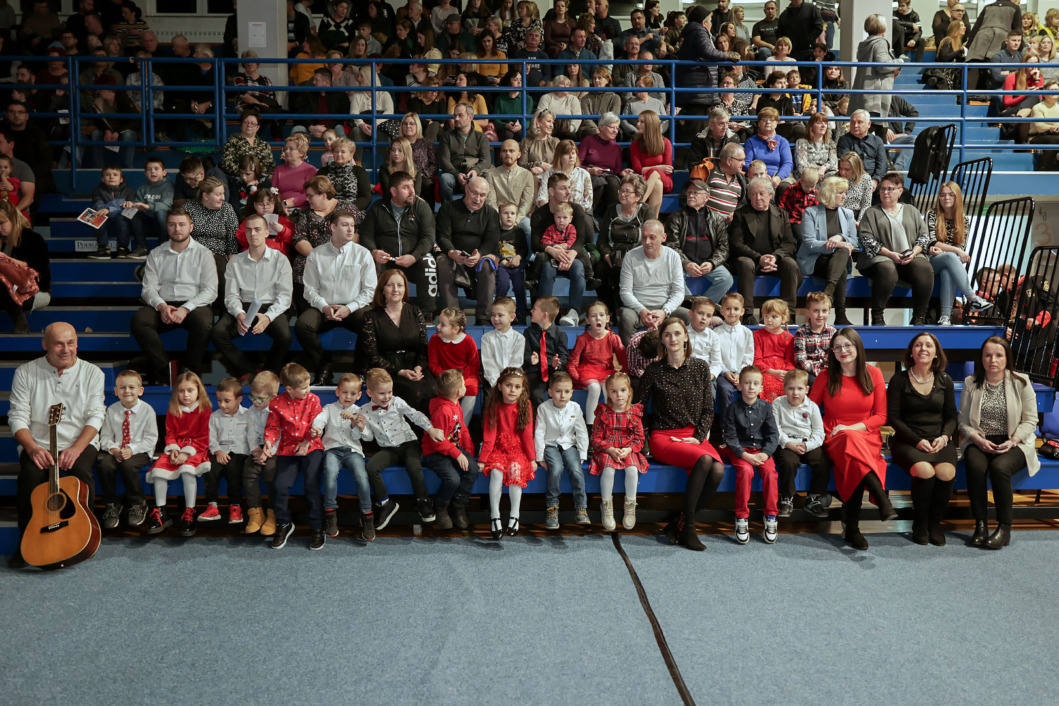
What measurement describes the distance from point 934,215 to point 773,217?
1351 mm

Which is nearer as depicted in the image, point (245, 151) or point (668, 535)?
point (668, 535)

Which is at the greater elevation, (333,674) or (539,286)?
(539,286)

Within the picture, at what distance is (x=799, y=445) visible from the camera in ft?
17.0

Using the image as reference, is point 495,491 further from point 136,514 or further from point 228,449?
point 136,514

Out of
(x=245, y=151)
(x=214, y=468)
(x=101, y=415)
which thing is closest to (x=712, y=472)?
(x=214, y=468)

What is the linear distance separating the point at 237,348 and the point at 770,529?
11.1 feet

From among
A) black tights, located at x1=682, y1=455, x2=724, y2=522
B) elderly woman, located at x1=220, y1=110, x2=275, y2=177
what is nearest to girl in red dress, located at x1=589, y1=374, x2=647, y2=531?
black tights, located at x1=682, y1=455, x2=724, y2=522

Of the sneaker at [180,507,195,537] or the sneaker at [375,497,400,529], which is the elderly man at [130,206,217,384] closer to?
the sneaker at [180,507,195,537]

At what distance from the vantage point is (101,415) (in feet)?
16.7

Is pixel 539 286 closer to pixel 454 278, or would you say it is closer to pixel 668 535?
pixel 454 278

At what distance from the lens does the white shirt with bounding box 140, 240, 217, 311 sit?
5.96m

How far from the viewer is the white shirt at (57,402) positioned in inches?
199

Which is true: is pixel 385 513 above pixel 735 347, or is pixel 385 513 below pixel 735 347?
below

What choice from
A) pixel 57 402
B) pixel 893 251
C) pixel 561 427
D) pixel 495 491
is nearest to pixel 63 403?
pixel 57 402
